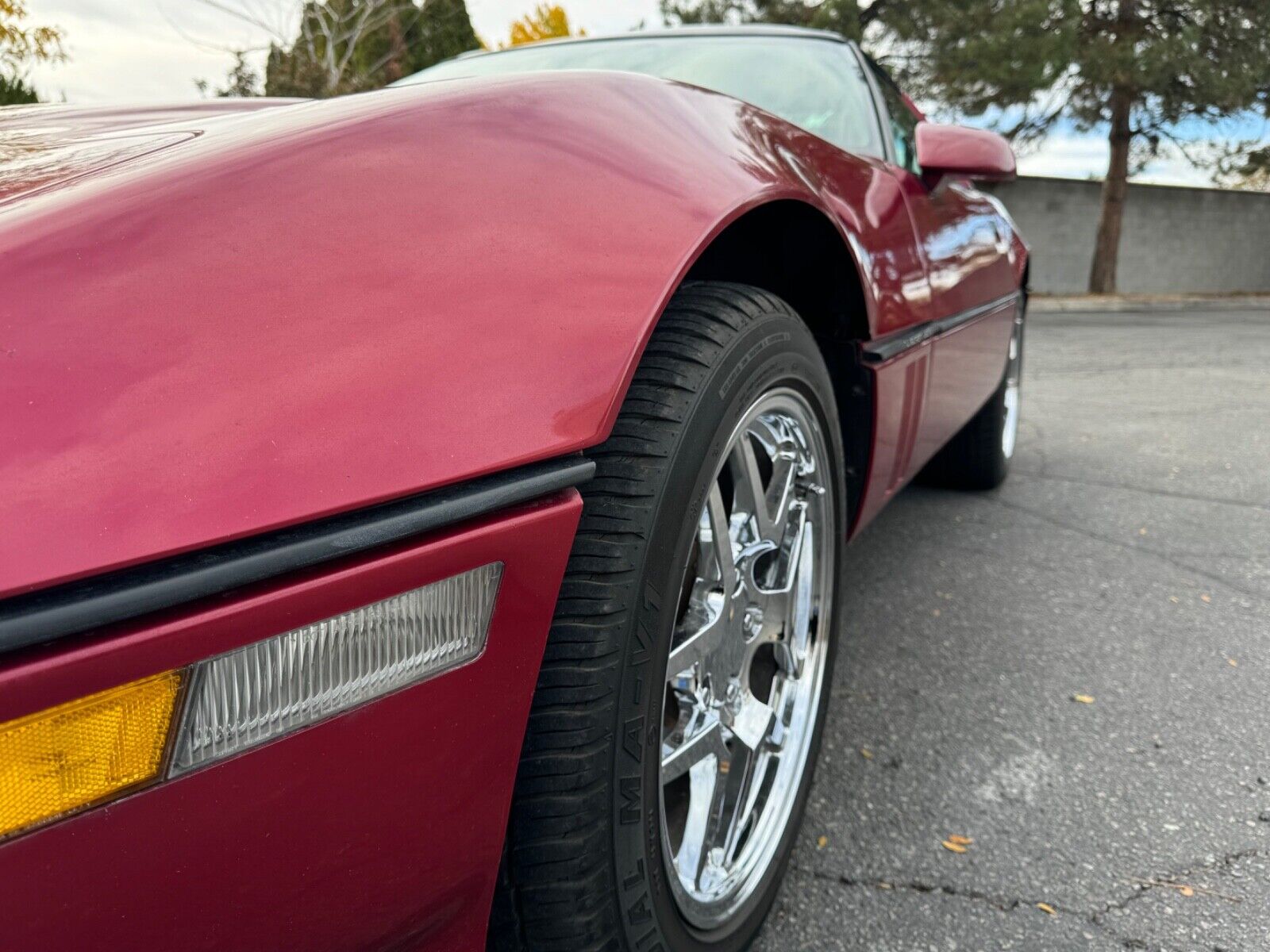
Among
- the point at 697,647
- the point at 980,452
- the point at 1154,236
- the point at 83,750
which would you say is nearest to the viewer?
the point at 83,750

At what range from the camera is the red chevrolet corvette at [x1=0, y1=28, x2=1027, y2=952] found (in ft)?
1.97

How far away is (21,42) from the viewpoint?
5.03 ft

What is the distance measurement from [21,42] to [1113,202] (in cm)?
1703

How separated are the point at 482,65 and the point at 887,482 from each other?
148 cm

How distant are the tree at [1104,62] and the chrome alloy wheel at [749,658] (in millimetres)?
13783

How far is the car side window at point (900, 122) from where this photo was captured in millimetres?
2301

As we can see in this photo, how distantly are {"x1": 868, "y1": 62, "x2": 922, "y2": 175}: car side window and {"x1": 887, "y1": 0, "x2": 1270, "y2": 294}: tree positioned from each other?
12.0 m

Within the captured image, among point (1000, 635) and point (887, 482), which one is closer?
point (887, 482)

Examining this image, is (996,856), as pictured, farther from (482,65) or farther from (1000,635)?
(482,65)

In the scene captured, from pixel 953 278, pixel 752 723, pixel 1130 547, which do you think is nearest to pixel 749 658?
pixel 752 723

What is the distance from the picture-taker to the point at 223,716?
2.08ft

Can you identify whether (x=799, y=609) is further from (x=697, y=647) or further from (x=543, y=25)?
(x=543, y=25)

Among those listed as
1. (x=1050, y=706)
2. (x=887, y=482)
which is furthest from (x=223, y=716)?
(x=1050, y=706)

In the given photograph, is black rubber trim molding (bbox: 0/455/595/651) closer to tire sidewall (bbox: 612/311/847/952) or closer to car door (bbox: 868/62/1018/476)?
tire sidewall (bbox: 612/311/847/952)
